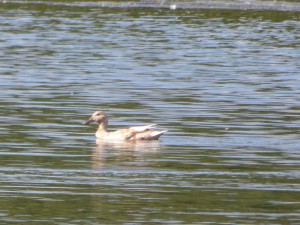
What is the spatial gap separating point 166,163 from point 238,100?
29.0 feet

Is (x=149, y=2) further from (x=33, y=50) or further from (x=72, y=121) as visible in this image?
(x=72, y=121)

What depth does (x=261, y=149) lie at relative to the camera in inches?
700

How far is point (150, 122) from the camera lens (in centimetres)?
2119

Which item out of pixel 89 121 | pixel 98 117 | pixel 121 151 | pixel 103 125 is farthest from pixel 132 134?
pixel 89 121

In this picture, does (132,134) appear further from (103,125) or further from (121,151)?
(103,125)

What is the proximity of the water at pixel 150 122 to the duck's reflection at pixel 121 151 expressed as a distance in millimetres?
29

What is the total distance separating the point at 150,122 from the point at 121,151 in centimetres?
310

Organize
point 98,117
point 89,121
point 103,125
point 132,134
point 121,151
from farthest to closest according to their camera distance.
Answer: point 89,121 → point 98,117 → point 103,125 → point 132,134 → point 121,151

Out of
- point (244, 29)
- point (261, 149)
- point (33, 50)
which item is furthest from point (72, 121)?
point (244, 29)

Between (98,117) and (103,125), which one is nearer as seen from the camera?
(103,125)

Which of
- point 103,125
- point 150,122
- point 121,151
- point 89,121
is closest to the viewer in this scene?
point 121,151

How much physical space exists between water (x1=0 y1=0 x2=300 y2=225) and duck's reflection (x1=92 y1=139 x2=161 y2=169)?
0.03m

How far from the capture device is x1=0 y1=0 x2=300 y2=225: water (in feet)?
42.7

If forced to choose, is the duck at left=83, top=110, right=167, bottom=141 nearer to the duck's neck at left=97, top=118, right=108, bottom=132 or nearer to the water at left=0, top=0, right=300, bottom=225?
the duck's neck at left=97, top=118, right=108, bottom=132
